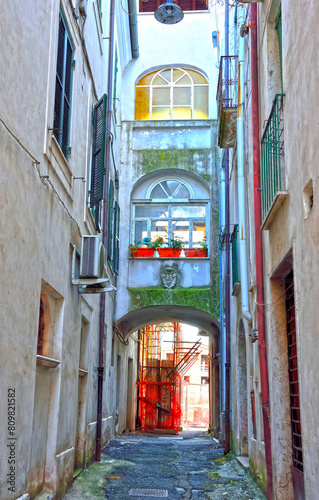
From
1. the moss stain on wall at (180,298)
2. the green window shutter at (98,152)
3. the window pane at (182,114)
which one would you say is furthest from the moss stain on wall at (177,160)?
the green window shutter at (98,152)

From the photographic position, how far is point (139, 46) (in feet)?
59.9

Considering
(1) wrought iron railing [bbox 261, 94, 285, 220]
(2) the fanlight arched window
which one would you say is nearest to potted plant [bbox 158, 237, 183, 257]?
(2) the fanlight arched window

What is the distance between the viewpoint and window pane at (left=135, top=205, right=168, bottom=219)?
54.5ft

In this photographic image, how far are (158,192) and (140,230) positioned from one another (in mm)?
1261

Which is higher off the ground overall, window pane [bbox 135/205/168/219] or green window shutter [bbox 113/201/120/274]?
window pane [bbox 135/205/168/219]

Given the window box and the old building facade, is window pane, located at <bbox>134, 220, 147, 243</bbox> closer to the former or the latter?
the window box

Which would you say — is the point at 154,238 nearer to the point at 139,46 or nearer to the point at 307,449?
the point at 139,46

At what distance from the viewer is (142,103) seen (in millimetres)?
17734

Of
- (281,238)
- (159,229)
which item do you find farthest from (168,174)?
(281,238)

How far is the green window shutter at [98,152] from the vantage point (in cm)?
916

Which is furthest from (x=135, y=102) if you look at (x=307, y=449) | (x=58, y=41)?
(x=307, y=449)

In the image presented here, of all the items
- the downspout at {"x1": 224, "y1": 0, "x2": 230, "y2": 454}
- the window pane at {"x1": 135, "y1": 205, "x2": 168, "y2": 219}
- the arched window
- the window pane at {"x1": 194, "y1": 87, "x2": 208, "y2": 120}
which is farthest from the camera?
the arched window

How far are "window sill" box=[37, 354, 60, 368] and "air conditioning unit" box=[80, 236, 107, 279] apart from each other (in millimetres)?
1377

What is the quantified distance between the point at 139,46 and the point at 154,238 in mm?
6396
